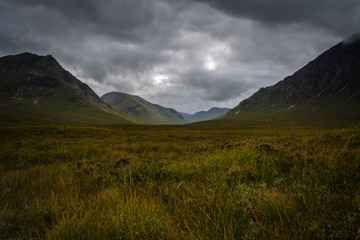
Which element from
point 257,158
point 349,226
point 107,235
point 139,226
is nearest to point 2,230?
point 107,235

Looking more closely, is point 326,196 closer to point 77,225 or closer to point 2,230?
point 77,225

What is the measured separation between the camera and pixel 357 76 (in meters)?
197

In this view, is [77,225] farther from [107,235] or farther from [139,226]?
[139,226]

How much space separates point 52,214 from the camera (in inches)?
81.4

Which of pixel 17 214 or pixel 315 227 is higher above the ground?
pixel 315 227

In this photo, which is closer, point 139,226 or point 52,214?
point 139,226

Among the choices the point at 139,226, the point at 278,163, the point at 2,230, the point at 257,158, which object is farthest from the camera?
the point at 257,158

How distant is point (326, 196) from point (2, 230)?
3873 millimetres

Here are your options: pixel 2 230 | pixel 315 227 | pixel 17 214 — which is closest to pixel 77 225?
pixel 2 230

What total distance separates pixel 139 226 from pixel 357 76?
1002 feet

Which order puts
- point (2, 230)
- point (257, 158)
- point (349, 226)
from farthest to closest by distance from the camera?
point (257, 158) < point (2, 230) < point (349, 226)

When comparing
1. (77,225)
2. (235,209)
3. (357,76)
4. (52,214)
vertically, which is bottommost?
(52,214)

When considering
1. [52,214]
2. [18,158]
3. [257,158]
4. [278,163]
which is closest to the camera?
[52,214]

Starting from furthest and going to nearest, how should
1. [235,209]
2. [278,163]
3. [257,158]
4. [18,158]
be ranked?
[18,158] → [257,158] → [278,163] → [235,209]
